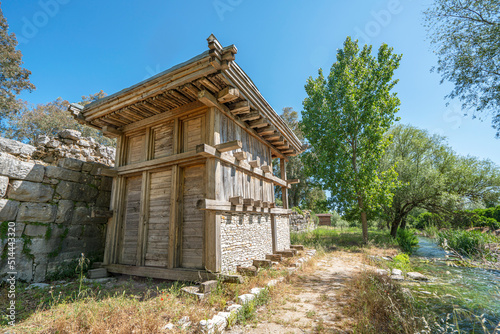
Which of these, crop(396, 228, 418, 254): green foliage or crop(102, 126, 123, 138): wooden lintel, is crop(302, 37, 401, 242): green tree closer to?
crop(396, 228, 418, 254): green foliage

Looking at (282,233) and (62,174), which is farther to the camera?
(282,233)

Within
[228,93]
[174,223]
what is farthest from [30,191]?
[228,93]

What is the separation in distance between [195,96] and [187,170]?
198 cm

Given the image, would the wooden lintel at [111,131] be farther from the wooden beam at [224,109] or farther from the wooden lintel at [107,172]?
the wooden beam at [224,109]

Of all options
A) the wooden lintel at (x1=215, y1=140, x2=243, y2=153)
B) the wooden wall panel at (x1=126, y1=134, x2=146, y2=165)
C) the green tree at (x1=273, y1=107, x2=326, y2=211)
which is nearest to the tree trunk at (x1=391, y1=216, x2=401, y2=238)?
the green tree at (x1=273, y1=107, x2=326, y2=211)

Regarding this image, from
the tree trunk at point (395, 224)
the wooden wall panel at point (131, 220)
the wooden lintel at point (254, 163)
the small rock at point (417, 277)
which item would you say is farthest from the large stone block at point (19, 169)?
the tree trunk at point (395, 224)

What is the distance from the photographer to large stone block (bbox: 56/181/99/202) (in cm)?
642

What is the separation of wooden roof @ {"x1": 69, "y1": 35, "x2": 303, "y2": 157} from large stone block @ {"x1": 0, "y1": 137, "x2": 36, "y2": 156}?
5.09 feet

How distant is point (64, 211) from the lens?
20.9ft

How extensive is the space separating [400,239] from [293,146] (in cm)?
804

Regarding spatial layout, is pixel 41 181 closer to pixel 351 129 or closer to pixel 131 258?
pixel 131 258

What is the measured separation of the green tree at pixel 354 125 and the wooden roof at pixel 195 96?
678cm

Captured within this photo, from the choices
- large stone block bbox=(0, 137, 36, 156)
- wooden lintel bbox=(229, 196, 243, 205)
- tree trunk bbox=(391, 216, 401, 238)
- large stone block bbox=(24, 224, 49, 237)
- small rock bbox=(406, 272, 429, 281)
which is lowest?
small rock bbox=(406, 272, 429, 281)

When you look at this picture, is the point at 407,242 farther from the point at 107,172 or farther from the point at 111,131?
the point at 111,131
